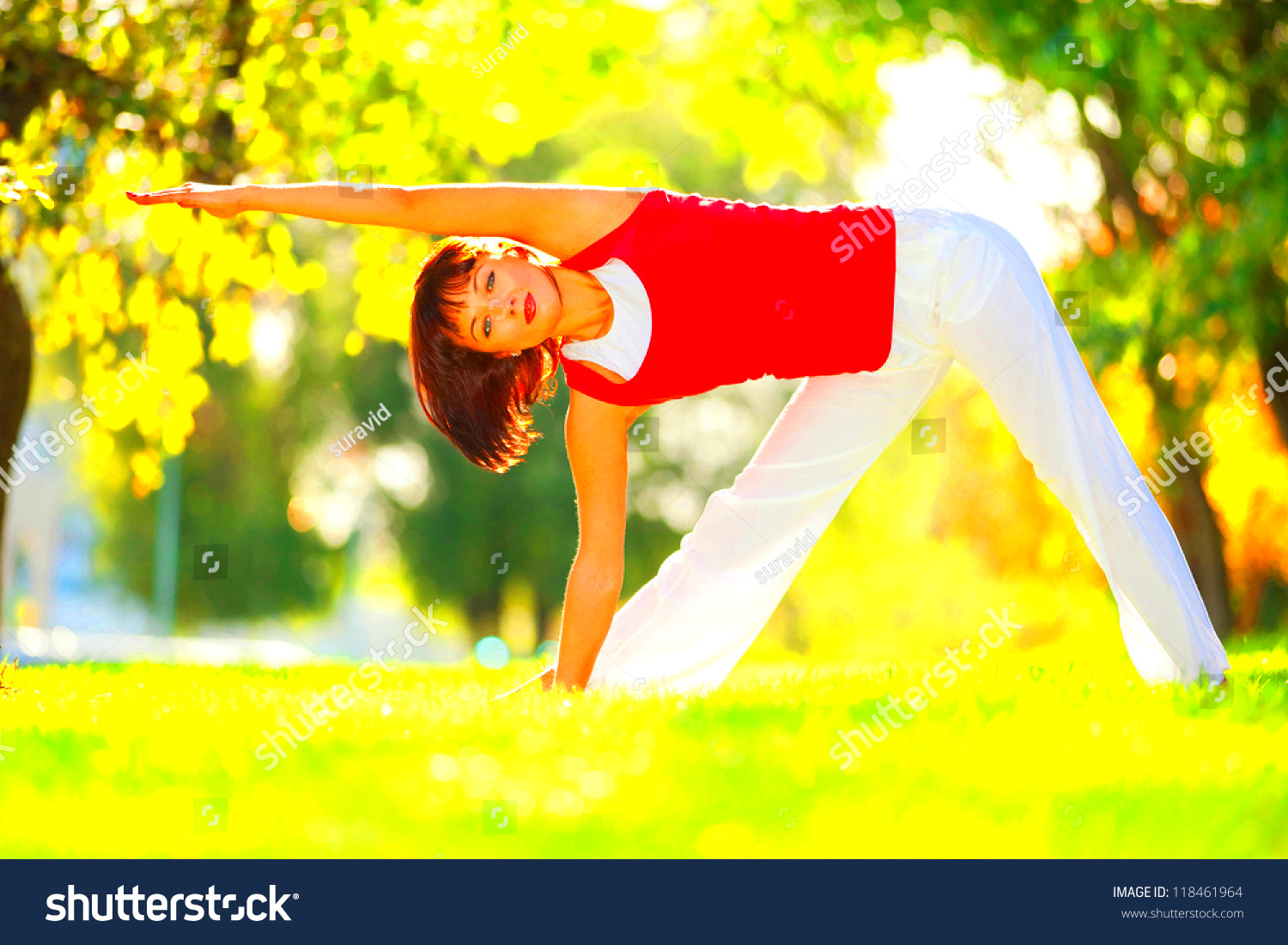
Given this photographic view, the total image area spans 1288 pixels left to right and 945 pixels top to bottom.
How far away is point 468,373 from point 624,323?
1.91 feet

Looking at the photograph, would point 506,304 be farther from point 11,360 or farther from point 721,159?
point 721,159

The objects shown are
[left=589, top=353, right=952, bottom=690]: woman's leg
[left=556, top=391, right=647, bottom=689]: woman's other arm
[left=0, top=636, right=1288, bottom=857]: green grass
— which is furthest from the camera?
[left=589, top=353, right=952, bottom=690]: woman's leg

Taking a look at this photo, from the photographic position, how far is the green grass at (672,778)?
7.37 feet

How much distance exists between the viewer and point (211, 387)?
2222 cm

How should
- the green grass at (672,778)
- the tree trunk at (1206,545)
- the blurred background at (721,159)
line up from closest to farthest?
the green grass at (672,778) → the blurred background at (721,159) → the tree trunk at (1206,545)

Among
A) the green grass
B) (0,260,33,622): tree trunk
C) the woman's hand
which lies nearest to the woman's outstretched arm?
the woman's hand

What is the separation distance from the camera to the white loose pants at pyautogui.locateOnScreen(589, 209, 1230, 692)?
12.0 feet

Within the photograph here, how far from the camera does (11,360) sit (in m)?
6.04

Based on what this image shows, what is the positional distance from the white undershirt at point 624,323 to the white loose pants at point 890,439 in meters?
0.76

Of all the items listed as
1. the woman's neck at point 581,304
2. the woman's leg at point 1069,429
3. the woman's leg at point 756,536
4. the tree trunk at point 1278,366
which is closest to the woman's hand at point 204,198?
the woman's neck at point 581,304

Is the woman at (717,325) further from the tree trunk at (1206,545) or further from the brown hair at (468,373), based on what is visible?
the tree trunk at (1206,545)

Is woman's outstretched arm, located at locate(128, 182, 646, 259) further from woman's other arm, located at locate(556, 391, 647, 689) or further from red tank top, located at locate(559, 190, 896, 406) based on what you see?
woman's other arm, located at locate(556, 391, 647, 689)
